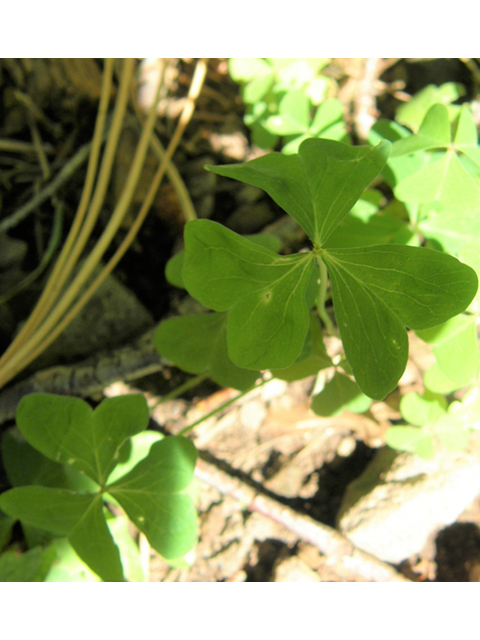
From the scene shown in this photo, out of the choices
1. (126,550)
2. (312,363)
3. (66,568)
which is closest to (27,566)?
(66,568)

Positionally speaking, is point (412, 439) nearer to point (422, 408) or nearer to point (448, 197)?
point (422, 408)

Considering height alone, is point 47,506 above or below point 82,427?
below

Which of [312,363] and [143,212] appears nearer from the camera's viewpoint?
[312,363]

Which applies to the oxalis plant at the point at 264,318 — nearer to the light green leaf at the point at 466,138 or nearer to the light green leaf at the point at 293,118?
the light green leaf at the point at 466,138

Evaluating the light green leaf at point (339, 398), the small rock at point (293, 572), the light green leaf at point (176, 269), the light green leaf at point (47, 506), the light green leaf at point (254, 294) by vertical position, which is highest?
the light green leaf at point (254, 294)

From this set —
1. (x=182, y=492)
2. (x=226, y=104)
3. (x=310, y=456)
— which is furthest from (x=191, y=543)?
(x=226, y=104)

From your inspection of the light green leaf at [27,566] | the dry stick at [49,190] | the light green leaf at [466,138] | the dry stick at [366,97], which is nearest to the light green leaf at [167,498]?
the light green leaf at [27,566]
